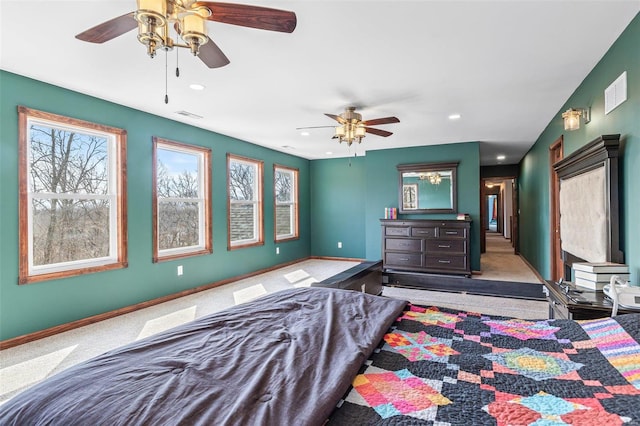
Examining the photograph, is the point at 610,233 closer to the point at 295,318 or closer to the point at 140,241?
the point at 295,318

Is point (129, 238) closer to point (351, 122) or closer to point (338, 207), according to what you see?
point (351, 122)

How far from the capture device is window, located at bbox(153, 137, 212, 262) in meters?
4.40

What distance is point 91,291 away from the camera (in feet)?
11.6

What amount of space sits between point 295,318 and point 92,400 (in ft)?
2.84

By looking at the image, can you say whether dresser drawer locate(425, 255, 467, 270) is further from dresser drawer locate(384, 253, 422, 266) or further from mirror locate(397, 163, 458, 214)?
mirror locate(397, 163, 458, 214)

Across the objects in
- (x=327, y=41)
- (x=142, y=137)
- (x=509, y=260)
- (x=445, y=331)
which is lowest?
(x=509, y=260)

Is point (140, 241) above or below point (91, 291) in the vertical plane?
above

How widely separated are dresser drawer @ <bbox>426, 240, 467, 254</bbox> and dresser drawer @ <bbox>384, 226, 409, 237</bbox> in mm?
445

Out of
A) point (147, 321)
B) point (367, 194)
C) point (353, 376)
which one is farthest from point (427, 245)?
point (353, 376)

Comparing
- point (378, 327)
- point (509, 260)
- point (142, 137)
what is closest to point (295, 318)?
point (378, 327)

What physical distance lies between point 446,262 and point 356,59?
422cm

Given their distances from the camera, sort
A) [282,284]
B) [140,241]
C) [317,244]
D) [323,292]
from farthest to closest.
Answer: [317,244] → [282,284] → [140,241] → [323,292]

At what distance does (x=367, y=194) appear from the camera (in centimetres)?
695

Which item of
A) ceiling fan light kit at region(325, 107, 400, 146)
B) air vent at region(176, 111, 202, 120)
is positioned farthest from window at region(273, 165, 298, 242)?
ceiling fan light kit at region(325, 107, 400, 146)
